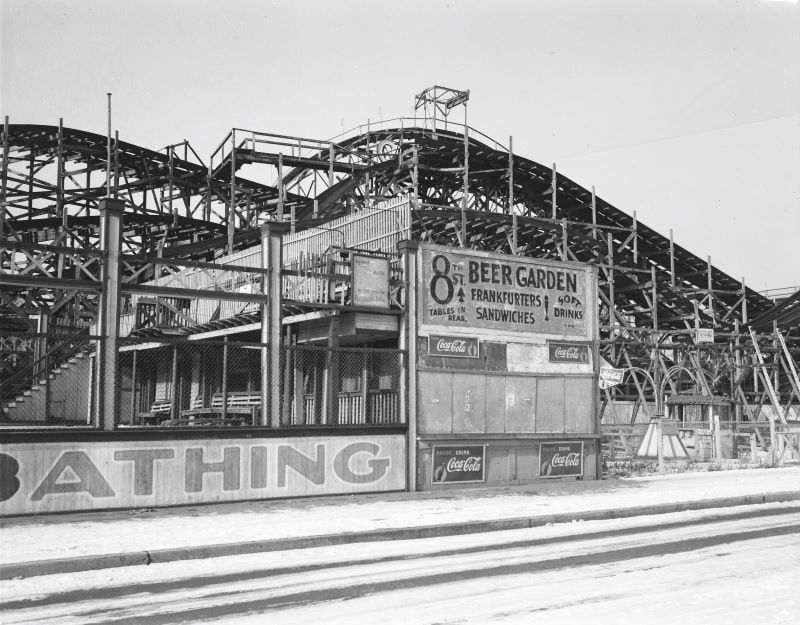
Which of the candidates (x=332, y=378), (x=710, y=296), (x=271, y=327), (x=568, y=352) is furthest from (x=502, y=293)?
(x=710, y=296)

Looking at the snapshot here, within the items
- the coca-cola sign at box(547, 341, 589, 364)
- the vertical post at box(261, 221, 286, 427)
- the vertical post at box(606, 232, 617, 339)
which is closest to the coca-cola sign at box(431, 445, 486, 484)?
the coca-cola sign at box(547, 341, 589, 364)

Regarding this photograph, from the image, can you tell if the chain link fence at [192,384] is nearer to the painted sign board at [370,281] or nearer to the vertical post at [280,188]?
the painted sign board at [370,281]

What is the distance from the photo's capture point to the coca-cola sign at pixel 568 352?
1942 cm

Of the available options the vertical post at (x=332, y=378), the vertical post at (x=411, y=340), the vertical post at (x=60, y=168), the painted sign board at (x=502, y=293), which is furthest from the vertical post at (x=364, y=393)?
the vertical post at (x=60, y=168)

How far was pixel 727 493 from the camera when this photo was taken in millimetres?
16828

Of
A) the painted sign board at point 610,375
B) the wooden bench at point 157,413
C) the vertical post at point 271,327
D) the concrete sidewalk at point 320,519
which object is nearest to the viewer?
the concrete sidewalk at point 320,519

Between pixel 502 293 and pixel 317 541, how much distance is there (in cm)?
885

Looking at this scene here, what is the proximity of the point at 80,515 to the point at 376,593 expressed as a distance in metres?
6.92

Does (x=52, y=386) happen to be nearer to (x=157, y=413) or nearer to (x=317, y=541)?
(x=157, y=413)

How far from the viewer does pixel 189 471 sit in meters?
14.5

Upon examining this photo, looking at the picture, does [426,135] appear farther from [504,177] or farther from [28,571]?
[28,571]

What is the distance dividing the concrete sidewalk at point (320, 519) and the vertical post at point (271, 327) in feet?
5.48

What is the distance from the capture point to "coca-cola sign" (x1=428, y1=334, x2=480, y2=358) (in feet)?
57.7

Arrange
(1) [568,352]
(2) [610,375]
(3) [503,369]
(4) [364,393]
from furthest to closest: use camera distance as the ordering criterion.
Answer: (2) [610,375], (1) [568,352], (3) [503,369], (4) [364,393]
